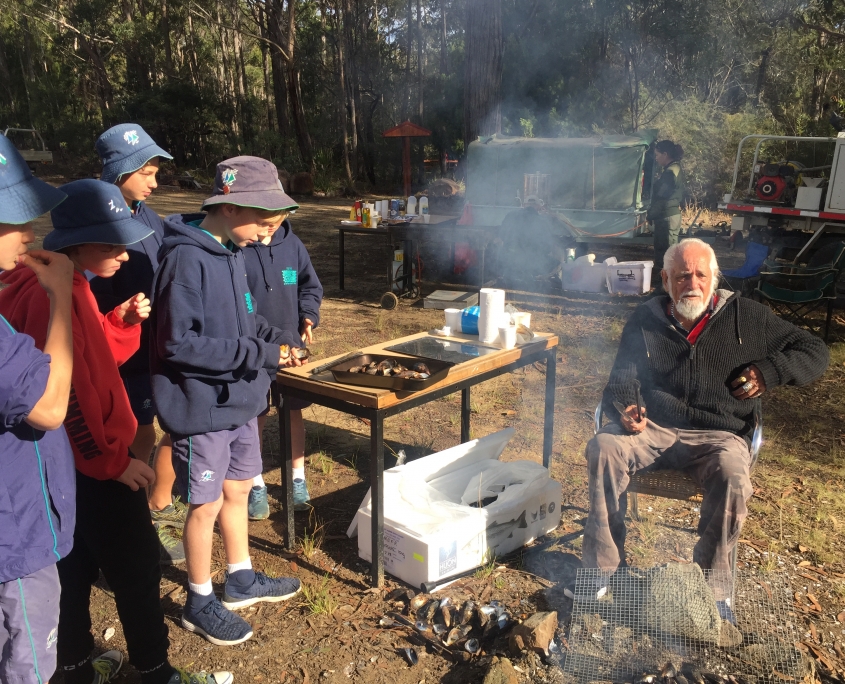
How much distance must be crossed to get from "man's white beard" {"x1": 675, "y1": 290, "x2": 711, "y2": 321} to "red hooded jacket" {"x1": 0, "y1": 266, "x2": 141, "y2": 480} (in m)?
2.39

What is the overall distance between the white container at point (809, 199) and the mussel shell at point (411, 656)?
831 centimetres

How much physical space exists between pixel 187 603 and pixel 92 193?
162 centimetres

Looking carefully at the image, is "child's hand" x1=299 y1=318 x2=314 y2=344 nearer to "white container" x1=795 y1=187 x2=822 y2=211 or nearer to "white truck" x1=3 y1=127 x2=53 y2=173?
"white container" x1=795 y1=187 x2=822 y2=211

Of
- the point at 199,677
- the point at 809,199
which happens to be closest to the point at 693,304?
the point at 199,677

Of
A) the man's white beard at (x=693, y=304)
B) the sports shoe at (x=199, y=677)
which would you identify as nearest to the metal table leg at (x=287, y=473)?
the sports shoe at (x=199, y=677)

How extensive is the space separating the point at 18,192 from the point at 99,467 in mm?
832

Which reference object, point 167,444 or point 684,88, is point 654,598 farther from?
point 684,88

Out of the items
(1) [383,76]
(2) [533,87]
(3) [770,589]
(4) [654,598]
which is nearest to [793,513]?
(3) [770,589]

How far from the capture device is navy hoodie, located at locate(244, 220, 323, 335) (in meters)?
3.30

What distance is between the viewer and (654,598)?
2490 millimetres

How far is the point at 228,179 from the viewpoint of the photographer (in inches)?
98.0

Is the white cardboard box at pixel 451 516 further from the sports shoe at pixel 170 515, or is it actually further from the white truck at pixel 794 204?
the white truck at pixel 794 204

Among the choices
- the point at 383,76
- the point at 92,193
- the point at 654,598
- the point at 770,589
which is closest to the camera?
the point at 92,193

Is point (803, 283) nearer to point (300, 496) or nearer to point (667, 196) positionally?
point (667, 196)
